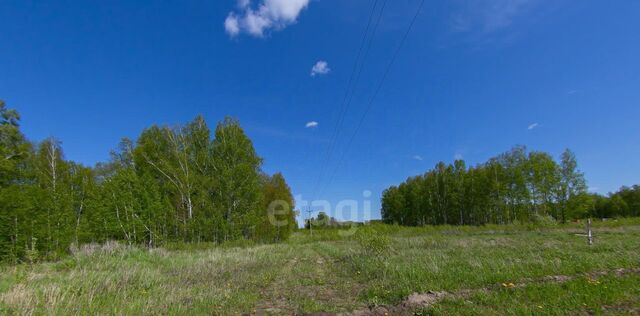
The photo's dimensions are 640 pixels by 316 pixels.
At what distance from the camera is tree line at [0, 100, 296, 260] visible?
2088 centimetres

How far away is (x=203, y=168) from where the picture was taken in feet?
90.3

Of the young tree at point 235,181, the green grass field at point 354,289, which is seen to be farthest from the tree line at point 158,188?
the green grass field at point 354,289

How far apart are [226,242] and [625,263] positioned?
24610mm

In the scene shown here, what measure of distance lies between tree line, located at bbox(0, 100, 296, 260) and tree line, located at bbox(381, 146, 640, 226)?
1210 inches


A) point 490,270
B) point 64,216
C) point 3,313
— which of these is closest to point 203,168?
point 64,216

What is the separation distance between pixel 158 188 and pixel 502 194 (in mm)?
45016

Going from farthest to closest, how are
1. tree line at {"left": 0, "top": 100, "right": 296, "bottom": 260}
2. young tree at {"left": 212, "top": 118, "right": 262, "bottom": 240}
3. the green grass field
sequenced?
young tree at {"left": 212, "top": 118, "right": 262, "bottom": 240} < tree line at {"left": 0, "top": 100, "right": 296, "bottom": 260} < the green grass field

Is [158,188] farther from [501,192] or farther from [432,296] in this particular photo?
[501,192]

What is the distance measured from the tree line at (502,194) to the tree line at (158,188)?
30733 millimetres

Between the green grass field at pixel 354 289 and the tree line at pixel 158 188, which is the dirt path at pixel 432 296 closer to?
the green grass field at pixel 354 289

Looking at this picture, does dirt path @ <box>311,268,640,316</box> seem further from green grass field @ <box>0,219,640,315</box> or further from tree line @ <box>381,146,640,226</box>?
tree line @ <box>381,146,640,226</box>

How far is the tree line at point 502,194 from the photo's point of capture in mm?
39281

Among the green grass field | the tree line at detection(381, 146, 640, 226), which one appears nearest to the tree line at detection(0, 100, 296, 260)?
the green grass field

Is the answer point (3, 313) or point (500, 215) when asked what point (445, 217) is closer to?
point (500, 215)
